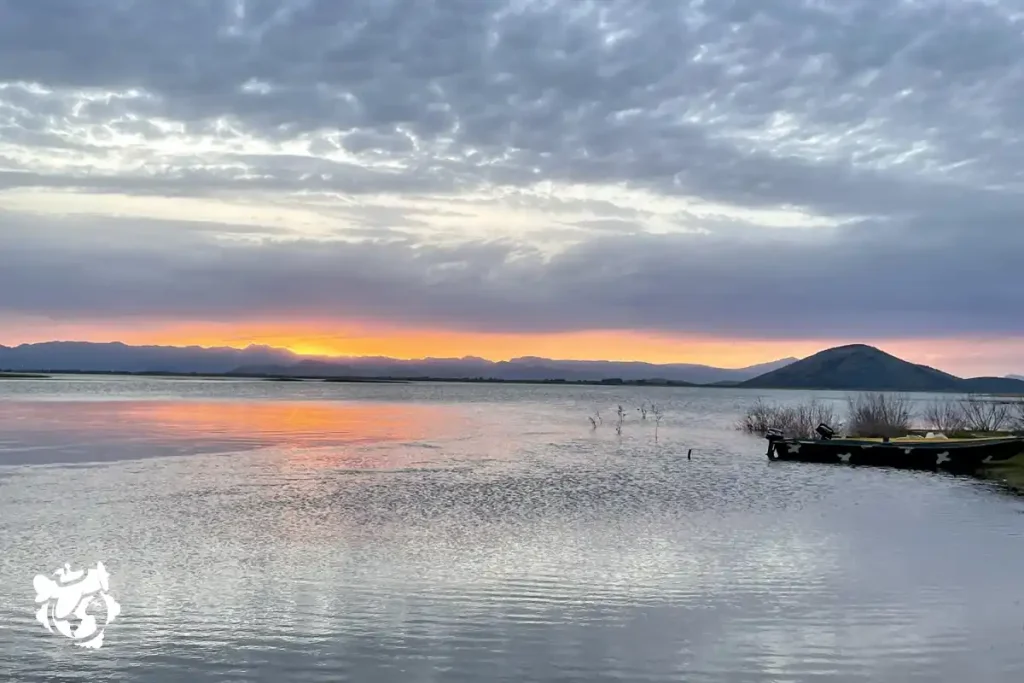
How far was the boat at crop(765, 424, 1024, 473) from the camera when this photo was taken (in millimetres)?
36406

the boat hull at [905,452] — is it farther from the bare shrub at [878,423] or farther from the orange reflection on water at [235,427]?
the orange reflection on water at [235,427]

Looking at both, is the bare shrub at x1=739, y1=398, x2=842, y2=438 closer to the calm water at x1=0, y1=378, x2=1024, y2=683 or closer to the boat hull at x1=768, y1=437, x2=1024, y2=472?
the boat hull at x1=768, y1=437, x2=1024, y2=472

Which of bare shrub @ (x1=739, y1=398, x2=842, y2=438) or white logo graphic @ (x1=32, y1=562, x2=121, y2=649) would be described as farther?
bare shrub @ (x1=739, y1=398, x2=842, y2=438)

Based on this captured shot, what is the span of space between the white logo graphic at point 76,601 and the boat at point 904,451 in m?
32.7

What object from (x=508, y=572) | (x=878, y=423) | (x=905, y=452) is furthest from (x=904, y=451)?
(x=508, y=572)

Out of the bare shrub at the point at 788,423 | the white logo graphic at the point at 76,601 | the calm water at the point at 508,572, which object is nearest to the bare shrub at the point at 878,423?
the bare shrub at the point at 788,423

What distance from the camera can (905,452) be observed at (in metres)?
37.8

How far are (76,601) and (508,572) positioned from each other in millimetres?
6910

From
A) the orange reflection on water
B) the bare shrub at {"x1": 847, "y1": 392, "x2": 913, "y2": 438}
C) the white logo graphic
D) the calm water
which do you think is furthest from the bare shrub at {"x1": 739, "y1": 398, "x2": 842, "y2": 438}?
the white logo graphic

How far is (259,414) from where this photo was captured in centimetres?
7000

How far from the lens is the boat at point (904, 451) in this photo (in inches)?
1433

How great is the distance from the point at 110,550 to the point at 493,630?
881 centimetres

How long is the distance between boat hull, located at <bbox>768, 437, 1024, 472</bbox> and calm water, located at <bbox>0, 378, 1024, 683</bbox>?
467 cm

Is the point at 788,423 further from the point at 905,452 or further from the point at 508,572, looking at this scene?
the point at 508,572
